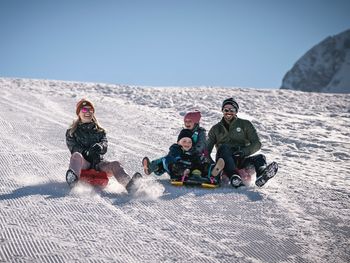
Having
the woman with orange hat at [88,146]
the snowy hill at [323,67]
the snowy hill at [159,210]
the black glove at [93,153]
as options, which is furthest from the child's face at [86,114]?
the snowy hill at [323,67]

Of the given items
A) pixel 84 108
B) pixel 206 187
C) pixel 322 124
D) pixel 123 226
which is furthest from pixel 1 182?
pixel 322 124

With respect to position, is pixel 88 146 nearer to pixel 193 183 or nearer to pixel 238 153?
pixel 193 183

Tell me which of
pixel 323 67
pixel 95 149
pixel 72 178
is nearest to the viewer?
pixel 72 178

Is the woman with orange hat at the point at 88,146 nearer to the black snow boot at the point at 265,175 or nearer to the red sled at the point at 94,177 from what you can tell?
the red sled at the point at 94,177

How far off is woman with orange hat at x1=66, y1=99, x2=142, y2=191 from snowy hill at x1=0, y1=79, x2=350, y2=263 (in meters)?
0.23

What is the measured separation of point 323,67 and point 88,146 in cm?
13367

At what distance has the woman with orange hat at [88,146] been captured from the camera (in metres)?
5.07

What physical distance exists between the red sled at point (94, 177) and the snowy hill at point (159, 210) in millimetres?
131

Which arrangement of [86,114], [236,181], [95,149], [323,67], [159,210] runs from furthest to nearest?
[323,67], [86,114], [236,181], [95,149], [159,210]

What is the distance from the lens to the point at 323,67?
130 m

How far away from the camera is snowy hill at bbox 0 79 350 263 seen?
340cm

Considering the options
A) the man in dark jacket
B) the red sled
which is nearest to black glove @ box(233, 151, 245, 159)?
the man in dark jacket

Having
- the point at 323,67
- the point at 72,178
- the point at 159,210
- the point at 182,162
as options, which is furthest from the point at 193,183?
the point at 323,67

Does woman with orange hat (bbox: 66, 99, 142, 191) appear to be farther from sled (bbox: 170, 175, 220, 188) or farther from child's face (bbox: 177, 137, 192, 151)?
child's face (bbox: 177, 137, 192, 151)
